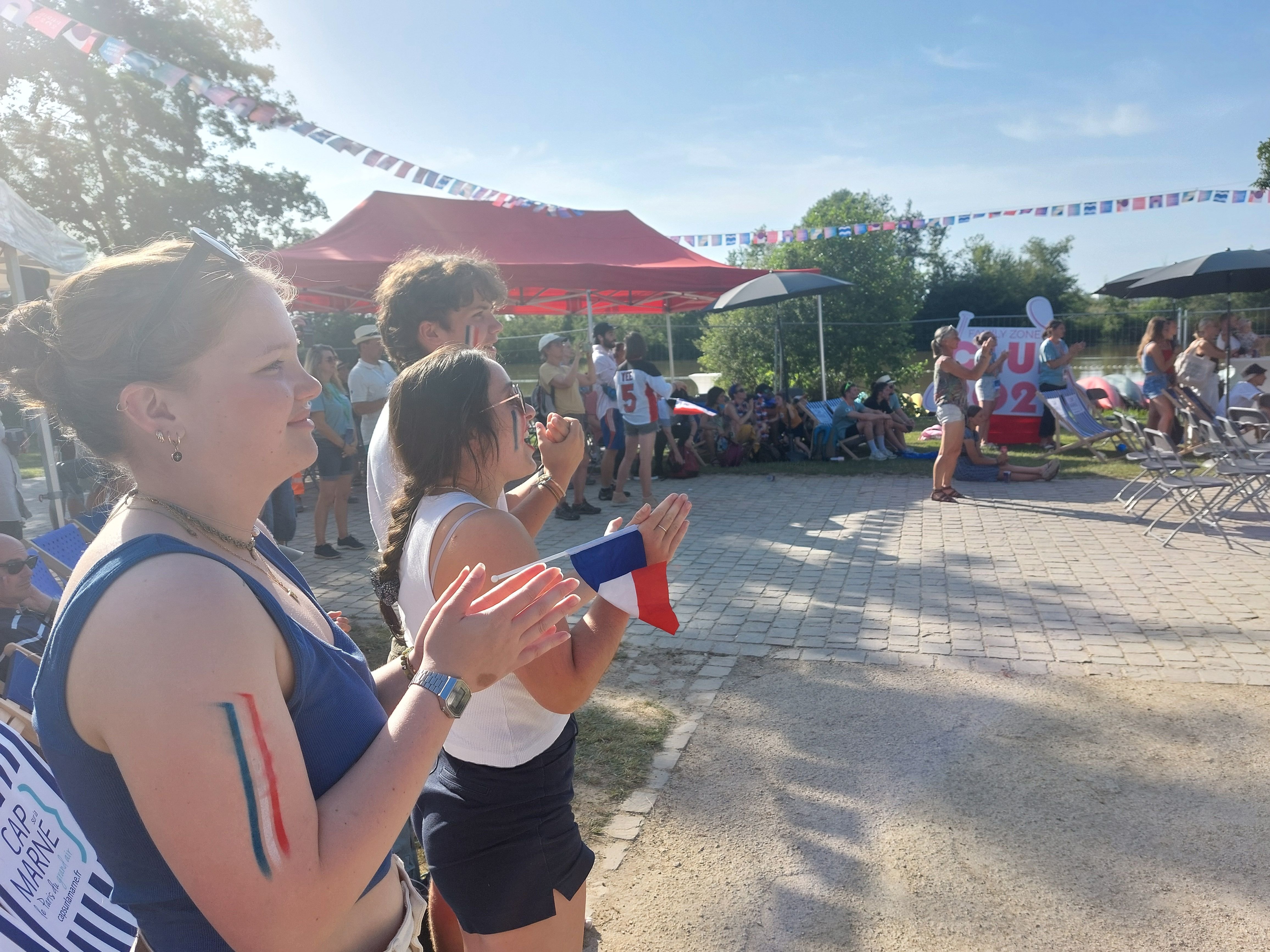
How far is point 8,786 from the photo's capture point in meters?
A: 1.91

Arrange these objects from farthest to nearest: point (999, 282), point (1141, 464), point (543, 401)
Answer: point (999, 282)
point (543, 401)
point (1141, 464)

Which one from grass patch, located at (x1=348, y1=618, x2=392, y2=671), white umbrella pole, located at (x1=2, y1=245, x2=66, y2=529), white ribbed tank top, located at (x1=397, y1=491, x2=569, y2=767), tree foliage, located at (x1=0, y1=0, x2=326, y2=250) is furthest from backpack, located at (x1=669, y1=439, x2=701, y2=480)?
tree foliage, located at (x1=0, y1=0, x2=326, y2=250)

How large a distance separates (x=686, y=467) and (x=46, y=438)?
7.64 metres

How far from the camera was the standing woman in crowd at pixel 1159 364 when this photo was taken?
11.6 m

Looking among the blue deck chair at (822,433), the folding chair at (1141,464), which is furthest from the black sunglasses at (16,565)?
the blue deck chair at (822,433)

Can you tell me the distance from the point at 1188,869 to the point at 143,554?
3297mm

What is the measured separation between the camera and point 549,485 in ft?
8.08

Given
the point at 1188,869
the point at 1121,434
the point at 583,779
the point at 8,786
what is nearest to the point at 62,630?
the point at 8,786

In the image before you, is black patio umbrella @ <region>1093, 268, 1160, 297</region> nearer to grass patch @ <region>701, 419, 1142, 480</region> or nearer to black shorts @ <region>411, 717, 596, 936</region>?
grass patch @ <region>701, 419, 1142, 480</region>

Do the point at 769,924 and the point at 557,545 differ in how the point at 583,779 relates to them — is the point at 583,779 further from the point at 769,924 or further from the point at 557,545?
the point at 557,545

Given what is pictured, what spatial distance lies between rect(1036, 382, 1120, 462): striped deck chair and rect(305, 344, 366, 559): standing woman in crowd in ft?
30.5

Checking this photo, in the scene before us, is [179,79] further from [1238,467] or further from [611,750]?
[1238,467]

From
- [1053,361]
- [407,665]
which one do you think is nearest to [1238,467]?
[1053,361]

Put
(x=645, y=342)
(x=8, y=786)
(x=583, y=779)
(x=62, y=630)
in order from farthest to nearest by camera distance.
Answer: (x=645, y=342)
(x=583, y=779)
(x=8, y=786)
(x=62, y=630)
